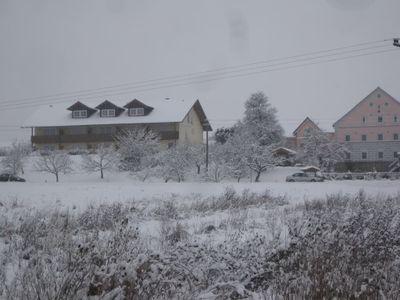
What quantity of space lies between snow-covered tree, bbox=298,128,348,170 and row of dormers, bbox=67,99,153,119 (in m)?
23.6

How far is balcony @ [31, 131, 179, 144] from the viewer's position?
49781mm

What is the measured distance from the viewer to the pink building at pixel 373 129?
182ft

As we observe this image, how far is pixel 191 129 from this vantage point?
55.9 metres

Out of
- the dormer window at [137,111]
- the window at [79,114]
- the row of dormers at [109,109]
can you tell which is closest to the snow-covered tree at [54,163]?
the dormer window at [137,111]

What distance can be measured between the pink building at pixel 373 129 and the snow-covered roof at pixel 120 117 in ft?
85.6

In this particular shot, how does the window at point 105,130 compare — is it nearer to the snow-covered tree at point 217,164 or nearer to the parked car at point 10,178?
the snow-covered tree at point 217,164

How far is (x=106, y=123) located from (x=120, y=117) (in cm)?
229

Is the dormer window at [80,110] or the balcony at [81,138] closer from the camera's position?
the balcony at [81,138]

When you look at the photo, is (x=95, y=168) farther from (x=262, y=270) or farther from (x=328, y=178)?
(x=262, y=270)

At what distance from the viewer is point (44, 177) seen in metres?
38.2

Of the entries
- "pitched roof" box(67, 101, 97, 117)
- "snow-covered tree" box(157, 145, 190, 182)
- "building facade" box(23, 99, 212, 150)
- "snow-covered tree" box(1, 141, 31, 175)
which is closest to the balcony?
"building facade" box(23, 99, 212, 150)

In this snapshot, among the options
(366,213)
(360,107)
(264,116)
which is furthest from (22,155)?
(360,107)

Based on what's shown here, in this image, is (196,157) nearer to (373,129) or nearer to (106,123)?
(106,123)

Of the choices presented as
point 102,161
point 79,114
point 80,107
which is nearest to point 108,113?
A: point 80,107
